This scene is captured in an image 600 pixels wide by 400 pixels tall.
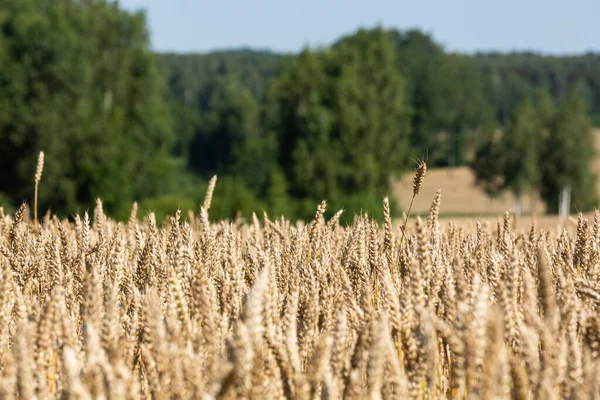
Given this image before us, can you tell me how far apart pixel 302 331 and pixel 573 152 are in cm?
5333

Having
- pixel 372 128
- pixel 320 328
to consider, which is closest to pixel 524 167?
pixel 372 128

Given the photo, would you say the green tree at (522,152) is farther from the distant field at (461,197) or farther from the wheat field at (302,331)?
the wheat field at (302,331)

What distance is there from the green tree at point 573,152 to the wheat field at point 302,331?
2025 inches

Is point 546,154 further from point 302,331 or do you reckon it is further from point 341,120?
point 302,331

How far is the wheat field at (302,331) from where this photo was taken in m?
1.45

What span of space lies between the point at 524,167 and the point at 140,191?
2594cm

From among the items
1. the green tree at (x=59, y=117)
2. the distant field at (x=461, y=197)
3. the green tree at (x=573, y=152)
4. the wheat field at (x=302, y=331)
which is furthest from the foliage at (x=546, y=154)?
the wheat field at (x=302, y=331)

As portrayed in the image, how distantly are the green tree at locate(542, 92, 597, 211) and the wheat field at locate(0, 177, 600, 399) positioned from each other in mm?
51428

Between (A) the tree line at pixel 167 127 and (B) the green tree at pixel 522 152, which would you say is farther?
(B) the green tree at pixel 522 152

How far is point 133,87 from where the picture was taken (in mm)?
41688

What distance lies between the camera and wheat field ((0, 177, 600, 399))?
4.76 ft

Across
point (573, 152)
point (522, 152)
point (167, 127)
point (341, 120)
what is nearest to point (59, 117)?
point (167, 127)

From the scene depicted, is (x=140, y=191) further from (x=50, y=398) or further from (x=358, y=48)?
(x=50, y=398)

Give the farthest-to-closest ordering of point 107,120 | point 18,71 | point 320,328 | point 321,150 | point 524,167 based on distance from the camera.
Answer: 1. point 524,167
2. point 321,150
3. point 107,120
4. point 18,71
5. point 320,328
